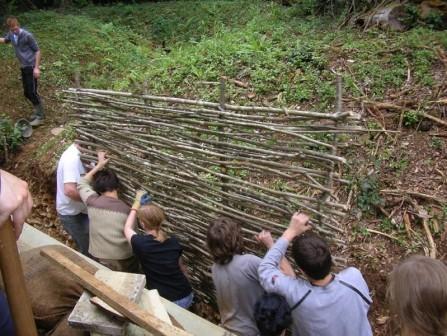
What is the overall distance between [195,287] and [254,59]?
3265mm

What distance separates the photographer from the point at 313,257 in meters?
2.32

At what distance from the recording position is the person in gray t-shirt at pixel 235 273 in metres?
2.83

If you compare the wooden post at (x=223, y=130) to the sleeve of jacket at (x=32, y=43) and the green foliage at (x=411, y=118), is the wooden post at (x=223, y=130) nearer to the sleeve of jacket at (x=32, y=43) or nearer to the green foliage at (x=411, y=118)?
the green foliage at (x=411, y=118)

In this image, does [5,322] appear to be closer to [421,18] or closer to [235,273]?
[235,273]

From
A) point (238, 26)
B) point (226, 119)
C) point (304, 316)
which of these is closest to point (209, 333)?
point (304, 316)

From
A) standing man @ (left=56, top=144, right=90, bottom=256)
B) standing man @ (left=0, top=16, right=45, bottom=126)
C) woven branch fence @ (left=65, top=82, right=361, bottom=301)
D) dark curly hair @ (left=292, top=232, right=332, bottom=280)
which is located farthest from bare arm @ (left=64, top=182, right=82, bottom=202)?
standing man @ (left=0, top=16, right=45, bottom=126)

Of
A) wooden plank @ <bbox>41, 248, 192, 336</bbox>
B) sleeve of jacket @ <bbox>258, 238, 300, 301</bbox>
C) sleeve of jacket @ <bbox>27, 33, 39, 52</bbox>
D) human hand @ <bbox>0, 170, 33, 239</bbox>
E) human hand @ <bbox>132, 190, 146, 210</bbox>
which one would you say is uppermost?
human hand @ <bbox>0, 170, 33, 239</bbox>

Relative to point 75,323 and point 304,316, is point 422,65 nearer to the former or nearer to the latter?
point 304,316

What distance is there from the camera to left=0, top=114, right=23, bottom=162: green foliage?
21.1 ft

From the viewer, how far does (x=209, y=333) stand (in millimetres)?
3086

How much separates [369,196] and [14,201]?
3543 millimetres

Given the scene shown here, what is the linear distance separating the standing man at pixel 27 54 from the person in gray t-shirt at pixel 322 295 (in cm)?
563

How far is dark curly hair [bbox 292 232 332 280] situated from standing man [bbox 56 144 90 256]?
2331mm

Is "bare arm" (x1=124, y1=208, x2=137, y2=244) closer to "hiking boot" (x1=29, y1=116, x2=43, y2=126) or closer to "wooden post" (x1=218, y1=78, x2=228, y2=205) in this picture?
"wooden post" (x1=218, y1=78, x2=228, y2=205)
